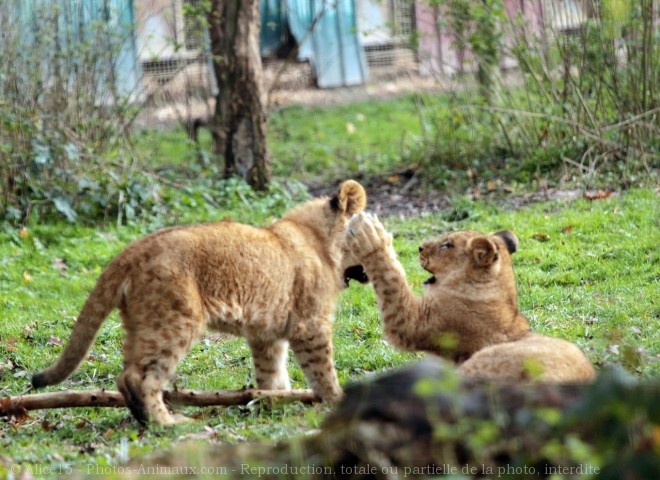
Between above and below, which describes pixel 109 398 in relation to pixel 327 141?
above

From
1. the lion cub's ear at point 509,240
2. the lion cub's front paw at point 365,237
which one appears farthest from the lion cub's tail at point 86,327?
the lion cub's ear at point 509,240

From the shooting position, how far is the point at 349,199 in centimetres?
A: 732

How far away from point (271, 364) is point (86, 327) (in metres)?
1.39

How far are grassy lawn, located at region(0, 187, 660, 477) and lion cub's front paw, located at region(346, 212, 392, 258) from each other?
97 centimetres

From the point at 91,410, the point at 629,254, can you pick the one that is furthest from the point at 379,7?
the point at 91,410

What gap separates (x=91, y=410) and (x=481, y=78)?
29.9ft

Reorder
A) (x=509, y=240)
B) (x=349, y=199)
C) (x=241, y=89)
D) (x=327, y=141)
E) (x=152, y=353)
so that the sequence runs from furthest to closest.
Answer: (x=327, y=141)
(x=241, y=89)
(x=349, y=199)
(x=509, y=240)
(x=152, y=353)

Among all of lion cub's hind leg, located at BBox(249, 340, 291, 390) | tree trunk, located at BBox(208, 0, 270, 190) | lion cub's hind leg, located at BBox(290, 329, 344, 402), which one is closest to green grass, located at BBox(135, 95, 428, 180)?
tree trunk, located at BBox(208, 0, 270, 190)

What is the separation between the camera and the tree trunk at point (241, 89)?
1348 cm

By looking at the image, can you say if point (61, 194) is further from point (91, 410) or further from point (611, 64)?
point (611, 64)

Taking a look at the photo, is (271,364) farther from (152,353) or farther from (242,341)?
(242,341)

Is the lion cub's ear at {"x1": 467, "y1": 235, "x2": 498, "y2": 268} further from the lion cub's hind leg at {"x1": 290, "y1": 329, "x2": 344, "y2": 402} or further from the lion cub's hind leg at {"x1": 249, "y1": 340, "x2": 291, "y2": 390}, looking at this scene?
the lion cub's hind leg at {"x1": 249, "y1": 340, "x2": 291, "y2": 390}

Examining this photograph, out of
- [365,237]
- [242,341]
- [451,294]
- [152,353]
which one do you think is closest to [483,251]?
[451,294]

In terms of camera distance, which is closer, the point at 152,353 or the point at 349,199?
the point at 152,353
